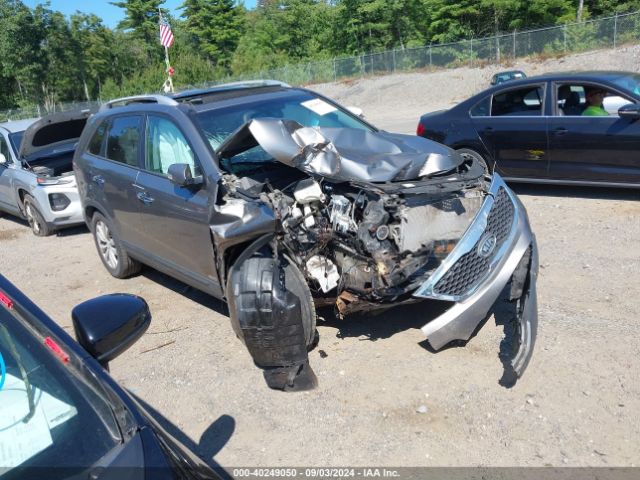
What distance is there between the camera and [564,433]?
11.2ft

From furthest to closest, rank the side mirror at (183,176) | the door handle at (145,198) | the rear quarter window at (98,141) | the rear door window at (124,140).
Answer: the rear quarter window at (98,141) → the rear door window at (124,140) → the door handle at (145,198) → the side mirror at (183,176)

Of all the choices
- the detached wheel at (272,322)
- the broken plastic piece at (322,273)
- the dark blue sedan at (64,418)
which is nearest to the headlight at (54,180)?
the detached wheel at (272,322)

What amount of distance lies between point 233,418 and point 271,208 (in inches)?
57.7

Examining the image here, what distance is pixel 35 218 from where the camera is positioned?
9.52 meters

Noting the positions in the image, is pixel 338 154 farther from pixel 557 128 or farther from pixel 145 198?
pixel 557 128

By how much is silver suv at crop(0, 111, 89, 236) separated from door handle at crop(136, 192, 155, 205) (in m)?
3.92

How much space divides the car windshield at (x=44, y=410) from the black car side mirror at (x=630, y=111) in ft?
22.5

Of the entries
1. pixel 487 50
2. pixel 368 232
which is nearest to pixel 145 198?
pixel 368 232

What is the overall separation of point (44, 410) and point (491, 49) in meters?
37.4

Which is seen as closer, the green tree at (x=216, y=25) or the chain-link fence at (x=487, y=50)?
the chain-link fence at (x=487, y=50)

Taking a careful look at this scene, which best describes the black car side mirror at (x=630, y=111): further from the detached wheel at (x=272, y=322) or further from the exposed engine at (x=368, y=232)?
the detached wheel at (x=272, y=322)

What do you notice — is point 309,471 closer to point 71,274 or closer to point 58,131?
point 71,274

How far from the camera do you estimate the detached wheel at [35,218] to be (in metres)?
9.27

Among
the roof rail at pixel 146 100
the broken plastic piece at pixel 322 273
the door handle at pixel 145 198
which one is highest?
the roof rail at pixel 146 100
